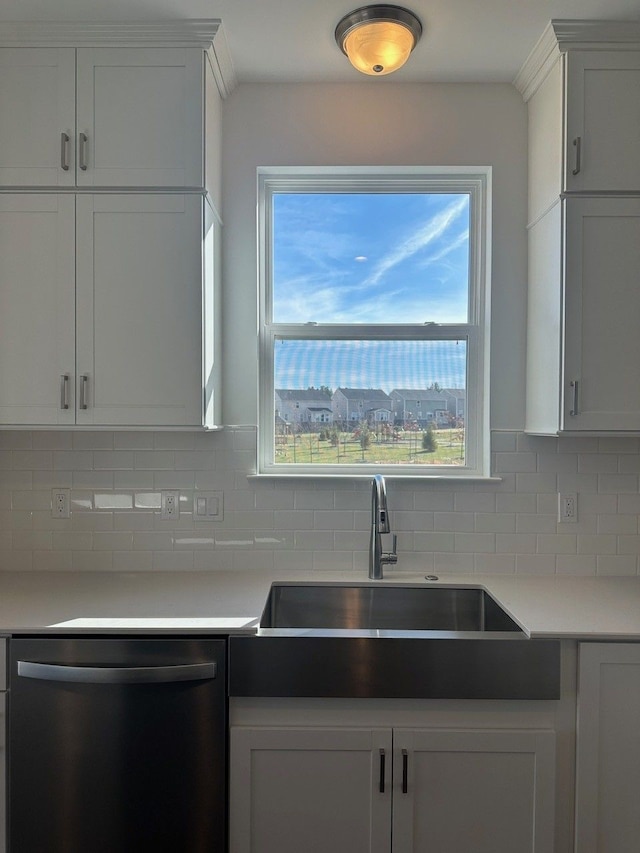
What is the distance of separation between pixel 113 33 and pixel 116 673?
1985 millimetres

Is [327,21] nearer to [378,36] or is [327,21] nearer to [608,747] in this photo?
[378,36]

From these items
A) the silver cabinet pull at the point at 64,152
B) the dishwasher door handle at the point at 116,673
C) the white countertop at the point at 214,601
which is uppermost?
the silver cabinet pull at the point at 64,152

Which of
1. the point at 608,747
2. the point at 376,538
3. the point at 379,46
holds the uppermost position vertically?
the point at 379,46

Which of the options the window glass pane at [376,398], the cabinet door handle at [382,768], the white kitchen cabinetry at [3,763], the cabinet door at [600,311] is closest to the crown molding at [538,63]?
the cabinet door at [600,311]

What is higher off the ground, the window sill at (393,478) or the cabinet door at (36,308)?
the cabinet door at (36,308)

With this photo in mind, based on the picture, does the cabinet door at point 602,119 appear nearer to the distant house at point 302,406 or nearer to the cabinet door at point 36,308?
the distant house at point 302,406

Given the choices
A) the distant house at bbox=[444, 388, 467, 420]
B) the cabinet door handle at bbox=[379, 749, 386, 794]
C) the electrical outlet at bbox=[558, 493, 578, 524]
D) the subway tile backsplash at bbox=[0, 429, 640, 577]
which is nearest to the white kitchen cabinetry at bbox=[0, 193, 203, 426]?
the subway tile backsplash at bbox=[0, 429, 640, 577]

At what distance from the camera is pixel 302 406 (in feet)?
7.50

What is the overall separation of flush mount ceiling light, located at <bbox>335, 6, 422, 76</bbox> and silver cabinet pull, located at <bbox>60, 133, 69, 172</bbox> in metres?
0.96

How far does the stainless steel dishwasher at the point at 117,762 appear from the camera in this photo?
153 centimetres

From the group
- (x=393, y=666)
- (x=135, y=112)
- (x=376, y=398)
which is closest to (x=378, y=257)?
(x=376, y=398)

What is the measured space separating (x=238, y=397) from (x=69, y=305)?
2.22ft

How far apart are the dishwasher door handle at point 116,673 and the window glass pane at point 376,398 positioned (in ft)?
3.14

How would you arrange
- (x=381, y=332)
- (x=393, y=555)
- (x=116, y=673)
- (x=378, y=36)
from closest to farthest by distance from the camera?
(x=116, y=673) < (x=378, y=36) < (x=393, y=555) < (x=381, y=332)
